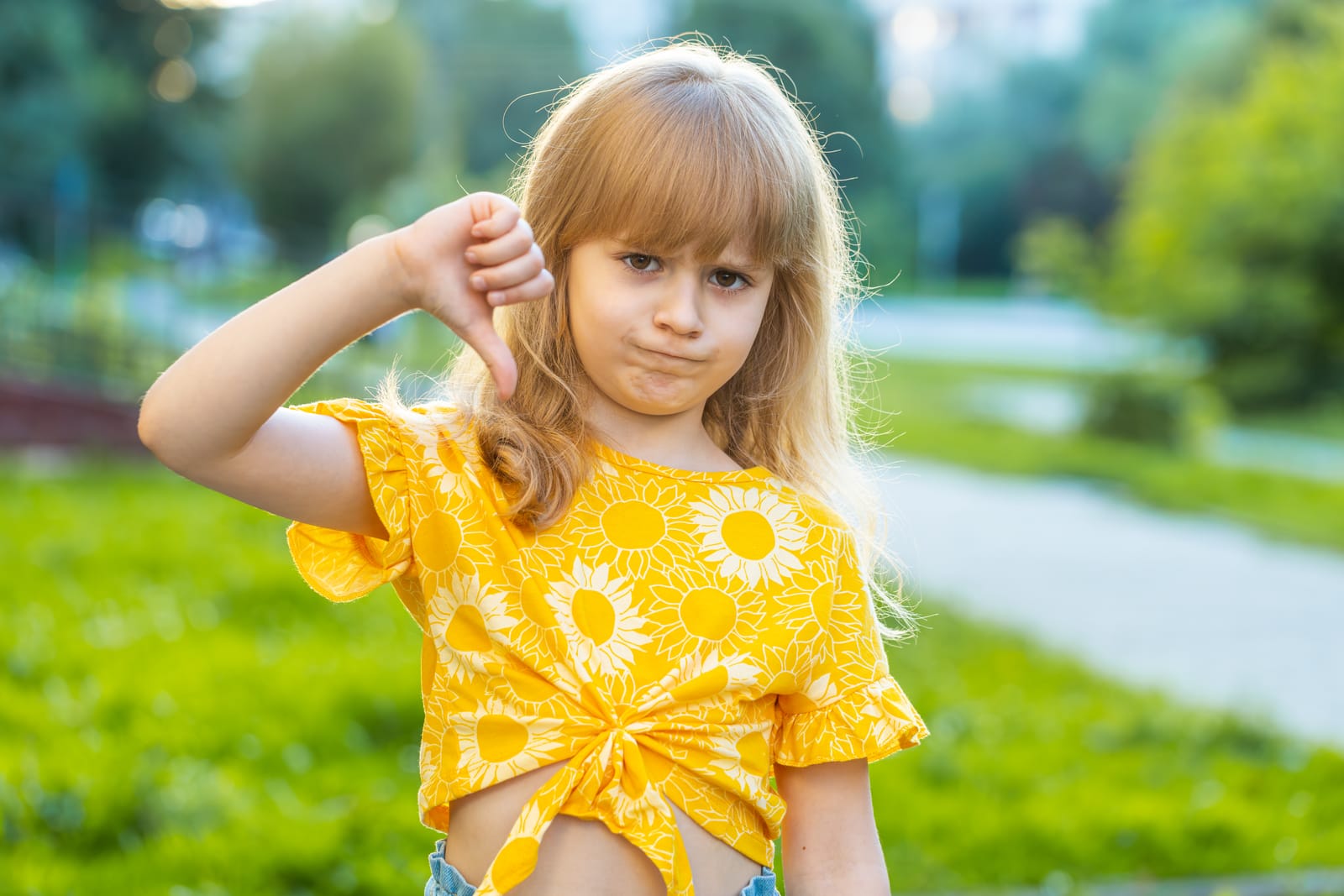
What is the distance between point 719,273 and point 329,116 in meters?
25.5

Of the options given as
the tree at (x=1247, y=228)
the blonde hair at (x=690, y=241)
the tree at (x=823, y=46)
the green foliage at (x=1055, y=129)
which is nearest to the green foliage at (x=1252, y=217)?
the tree at (x=1247, y=228)

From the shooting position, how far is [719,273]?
1532 mm

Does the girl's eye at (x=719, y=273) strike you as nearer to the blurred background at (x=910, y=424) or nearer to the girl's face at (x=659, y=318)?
the girl's face at (x=659, y=318)

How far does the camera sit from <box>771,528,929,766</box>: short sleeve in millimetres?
1585

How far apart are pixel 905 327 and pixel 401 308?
2725 centimetres

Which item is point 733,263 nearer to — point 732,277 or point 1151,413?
point 732,277

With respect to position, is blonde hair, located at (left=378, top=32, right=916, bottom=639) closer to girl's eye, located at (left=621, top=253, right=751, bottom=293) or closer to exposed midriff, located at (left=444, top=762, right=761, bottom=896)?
girl's eye, located at (left=621, top=253, right=751, bottom=293)

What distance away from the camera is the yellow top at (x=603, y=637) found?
1467mm

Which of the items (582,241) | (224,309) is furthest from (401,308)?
(224,309)

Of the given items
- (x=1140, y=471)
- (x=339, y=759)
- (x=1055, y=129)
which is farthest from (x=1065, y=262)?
(x=1055, y=129)

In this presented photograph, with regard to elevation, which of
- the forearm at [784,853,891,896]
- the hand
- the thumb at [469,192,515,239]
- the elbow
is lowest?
the forearm at [784,853,891,896]

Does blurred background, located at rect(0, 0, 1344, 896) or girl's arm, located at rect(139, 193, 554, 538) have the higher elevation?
girl's arm, located at rect(139, 193, 554, 538)

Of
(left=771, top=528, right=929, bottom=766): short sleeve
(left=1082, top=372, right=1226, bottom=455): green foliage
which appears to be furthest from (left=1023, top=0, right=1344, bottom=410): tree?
(left=771, top=528, right=929, bottom=766): short sleeve

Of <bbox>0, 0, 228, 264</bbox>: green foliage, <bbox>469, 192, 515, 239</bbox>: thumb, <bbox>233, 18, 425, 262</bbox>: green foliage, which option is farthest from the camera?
<bbox>233, 18, 425, 262</bbox>: green foliage
